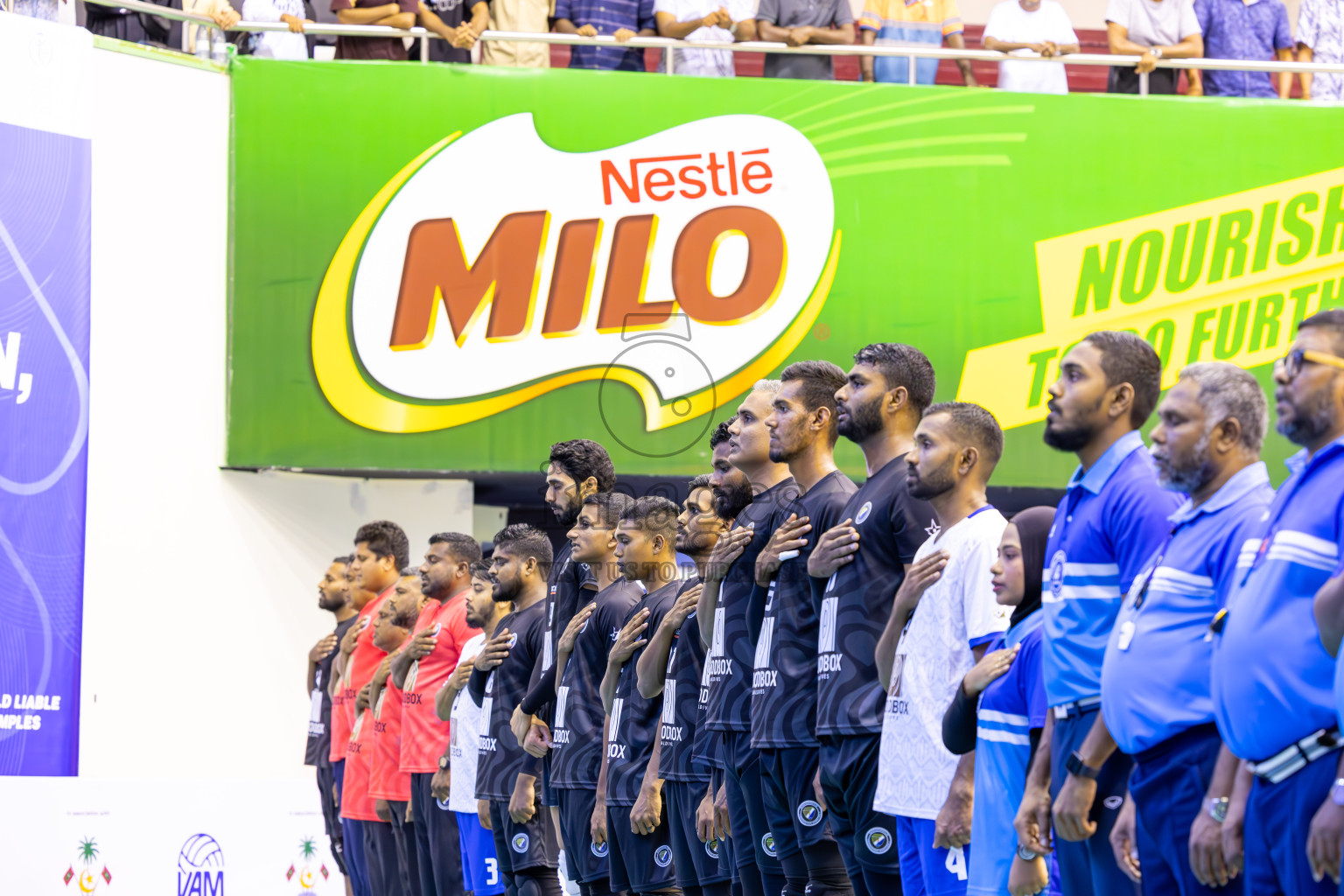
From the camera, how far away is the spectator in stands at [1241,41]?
12133mm

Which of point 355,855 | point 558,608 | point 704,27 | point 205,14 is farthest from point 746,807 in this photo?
point 205,14

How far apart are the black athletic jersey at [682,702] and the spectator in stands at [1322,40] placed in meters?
8.46

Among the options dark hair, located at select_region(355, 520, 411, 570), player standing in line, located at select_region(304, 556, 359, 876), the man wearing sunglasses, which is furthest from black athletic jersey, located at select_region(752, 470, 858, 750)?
dark hair, located at select_region(355, 520, 411, 570)

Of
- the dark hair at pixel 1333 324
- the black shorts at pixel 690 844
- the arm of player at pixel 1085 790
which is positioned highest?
→ the dark hair at pixel 1333 324

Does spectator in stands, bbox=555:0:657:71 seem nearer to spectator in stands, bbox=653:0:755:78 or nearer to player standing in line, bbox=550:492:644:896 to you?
spectator in stands, bbox=653:0:755:78

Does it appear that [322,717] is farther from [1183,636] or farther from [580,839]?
[1183,636]

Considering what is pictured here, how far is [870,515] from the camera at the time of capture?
4.80 m

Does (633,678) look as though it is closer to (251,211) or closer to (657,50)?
(251,211)

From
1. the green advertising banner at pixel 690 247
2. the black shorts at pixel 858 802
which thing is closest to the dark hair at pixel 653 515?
the black shorts at pixel 858 802

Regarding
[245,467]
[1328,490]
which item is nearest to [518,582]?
[245,467]

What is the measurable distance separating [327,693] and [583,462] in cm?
377

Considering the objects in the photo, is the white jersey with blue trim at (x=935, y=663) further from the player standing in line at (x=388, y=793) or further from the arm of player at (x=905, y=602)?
the player standing in line at (x=388, y=793)

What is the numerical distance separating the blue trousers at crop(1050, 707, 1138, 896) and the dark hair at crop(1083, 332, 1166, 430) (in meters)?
0.73

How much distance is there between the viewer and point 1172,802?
3398 millimetres
